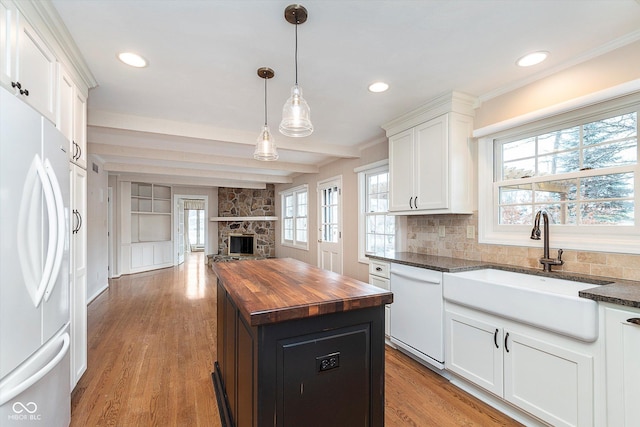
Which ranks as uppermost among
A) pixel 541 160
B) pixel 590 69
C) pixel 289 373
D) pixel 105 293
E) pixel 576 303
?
pixel 590 69

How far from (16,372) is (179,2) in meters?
1.78

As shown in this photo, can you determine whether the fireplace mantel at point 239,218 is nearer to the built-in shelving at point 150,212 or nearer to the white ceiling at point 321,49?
the built-in shelving at point 150,212

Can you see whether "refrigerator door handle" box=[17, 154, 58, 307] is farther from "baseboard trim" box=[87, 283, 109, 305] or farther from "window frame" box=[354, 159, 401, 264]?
"baseboard trim" box=[87, 283, 109, 305]

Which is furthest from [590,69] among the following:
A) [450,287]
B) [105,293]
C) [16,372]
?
[105,293]

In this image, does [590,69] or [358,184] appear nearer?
[590,69]

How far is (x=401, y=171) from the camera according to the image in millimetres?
3047

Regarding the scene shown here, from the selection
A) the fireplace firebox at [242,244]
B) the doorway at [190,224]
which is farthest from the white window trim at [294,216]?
the doorway at [190,224]

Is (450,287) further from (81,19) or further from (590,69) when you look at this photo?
(81,19)

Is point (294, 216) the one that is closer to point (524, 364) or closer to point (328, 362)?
point (524, 364)

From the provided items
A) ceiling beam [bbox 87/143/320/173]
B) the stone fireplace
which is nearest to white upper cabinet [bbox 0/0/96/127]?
ceiling beam [bbox 87/143/320/173]

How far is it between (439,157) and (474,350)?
62.6 inches

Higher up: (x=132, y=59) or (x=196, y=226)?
(x=132, y=59)

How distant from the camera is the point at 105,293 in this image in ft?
16.6

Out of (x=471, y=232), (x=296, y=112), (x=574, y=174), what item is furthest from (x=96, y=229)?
(x=574, y=174)
